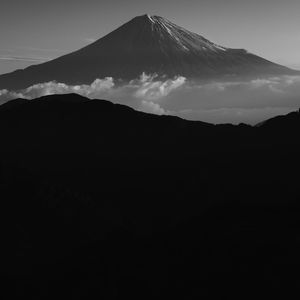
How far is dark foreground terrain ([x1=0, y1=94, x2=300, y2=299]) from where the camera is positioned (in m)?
49.9

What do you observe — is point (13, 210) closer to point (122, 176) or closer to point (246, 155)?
point (122, 176)

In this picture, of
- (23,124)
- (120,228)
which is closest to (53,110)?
(23,124)

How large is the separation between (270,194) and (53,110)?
56.1 metres

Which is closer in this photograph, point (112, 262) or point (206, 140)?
point (112, 262)

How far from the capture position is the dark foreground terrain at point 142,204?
49.9m

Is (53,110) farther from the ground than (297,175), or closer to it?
farther from the ground

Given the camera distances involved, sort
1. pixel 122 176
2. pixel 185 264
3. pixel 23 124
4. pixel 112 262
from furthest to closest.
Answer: pixel 23 124 < pixel 122 176 < pixel 112 262 < pixel 185 264

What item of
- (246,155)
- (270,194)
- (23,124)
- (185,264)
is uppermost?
(23,124)

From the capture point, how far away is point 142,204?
3228 inches

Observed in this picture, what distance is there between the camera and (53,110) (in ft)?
354

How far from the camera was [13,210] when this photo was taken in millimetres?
78812

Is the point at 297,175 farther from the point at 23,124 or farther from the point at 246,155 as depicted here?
the point at 23,124

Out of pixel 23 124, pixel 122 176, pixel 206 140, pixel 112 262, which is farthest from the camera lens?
pixel 23 124

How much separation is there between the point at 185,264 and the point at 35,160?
48.1 m
